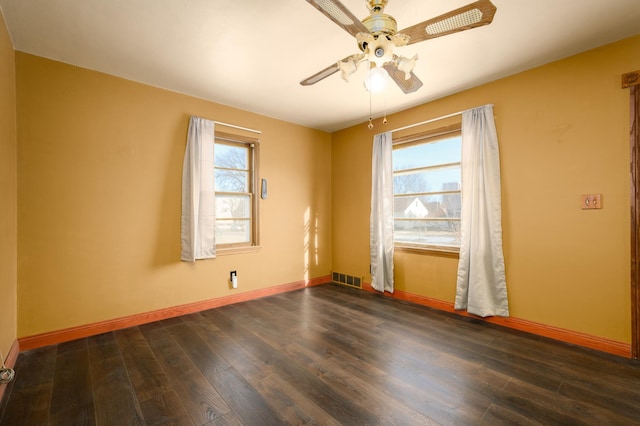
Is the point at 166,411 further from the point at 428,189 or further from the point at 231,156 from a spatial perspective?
the point at 428,189

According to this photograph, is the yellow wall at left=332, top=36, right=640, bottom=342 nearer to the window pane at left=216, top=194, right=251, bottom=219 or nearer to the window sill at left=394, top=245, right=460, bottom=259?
the window sill at left=394, top=245, right=460, bottom=259

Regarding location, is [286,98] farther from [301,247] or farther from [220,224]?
[301,247]

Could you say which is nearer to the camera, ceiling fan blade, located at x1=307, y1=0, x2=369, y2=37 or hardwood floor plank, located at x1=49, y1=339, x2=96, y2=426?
ceiling fan blade, located at x1=307, y1=0, x2=369, y2=37

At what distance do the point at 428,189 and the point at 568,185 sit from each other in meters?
1.42

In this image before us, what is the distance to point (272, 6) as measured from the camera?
1.94 metres

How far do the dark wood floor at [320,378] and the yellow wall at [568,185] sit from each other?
1.39 ft

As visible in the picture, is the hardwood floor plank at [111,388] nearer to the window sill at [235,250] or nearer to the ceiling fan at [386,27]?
the window sill at [235,250]

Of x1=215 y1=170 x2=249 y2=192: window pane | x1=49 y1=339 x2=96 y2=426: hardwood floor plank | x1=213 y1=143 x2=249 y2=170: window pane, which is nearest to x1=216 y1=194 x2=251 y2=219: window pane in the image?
x1=215 y1=170 x2=249 y2=192: window pane

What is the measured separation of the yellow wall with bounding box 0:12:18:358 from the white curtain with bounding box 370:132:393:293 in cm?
375

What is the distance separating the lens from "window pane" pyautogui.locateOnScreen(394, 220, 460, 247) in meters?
3.46

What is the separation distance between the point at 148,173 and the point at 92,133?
0.60 metres

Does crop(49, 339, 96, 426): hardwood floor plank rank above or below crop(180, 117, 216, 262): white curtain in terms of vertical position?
below

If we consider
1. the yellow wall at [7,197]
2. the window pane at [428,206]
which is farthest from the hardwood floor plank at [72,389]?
the window pane at [428,206]

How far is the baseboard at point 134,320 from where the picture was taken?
251cm
